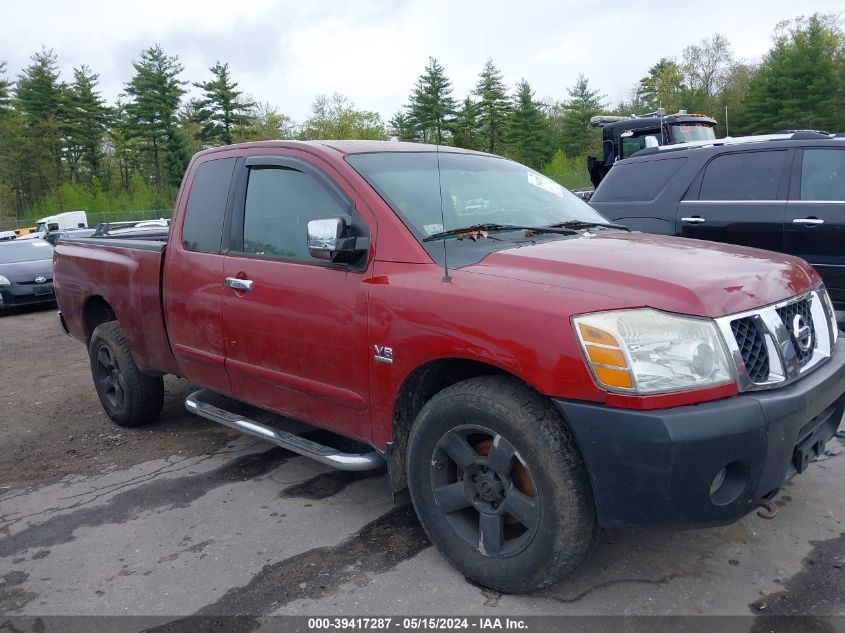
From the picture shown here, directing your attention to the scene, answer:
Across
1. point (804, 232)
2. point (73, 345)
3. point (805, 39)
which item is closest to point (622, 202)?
point (804, 232)

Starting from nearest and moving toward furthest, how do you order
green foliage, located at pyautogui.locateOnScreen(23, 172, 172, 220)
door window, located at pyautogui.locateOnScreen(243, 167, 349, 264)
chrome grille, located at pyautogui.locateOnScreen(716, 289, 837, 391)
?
chrome grille, located at pyautogui.locateOnScreen(716, 289, 837, 391) → door window, located at pyautogui.locateOnScreen(243, 167, 349, 264) → green foliage, located at pyautogui.locateOnScreen(23, 172, 172, 220)

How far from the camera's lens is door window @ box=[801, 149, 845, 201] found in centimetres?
562

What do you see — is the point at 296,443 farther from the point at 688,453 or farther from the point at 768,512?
the point at 768,512

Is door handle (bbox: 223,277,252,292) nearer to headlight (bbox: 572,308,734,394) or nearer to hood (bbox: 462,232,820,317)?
hood (bbox: 462,232,820,317)

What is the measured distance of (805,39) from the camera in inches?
1839

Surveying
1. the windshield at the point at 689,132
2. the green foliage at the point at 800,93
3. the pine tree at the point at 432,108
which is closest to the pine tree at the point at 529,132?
the green foliage at the point at 800,93

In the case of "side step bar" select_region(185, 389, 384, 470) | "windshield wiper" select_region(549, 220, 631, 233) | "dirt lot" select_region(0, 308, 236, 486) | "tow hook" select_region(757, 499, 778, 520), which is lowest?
"tow hook" select_region(757, 499, 778, 520)

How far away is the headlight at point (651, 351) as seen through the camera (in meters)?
2.32

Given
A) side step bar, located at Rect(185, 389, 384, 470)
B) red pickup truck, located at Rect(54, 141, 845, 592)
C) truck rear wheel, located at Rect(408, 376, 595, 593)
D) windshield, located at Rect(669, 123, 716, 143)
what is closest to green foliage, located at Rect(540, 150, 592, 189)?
windshield, located at Rect(669, 123, 716, 143)

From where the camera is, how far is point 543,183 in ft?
13.3

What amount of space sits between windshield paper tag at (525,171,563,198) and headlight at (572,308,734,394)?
1.75 meters

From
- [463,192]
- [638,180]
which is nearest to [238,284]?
[463,192]

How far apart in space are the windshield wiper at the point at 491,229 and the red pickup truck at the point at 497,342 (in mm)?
15

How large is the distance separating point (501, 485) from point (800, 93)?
156ft
